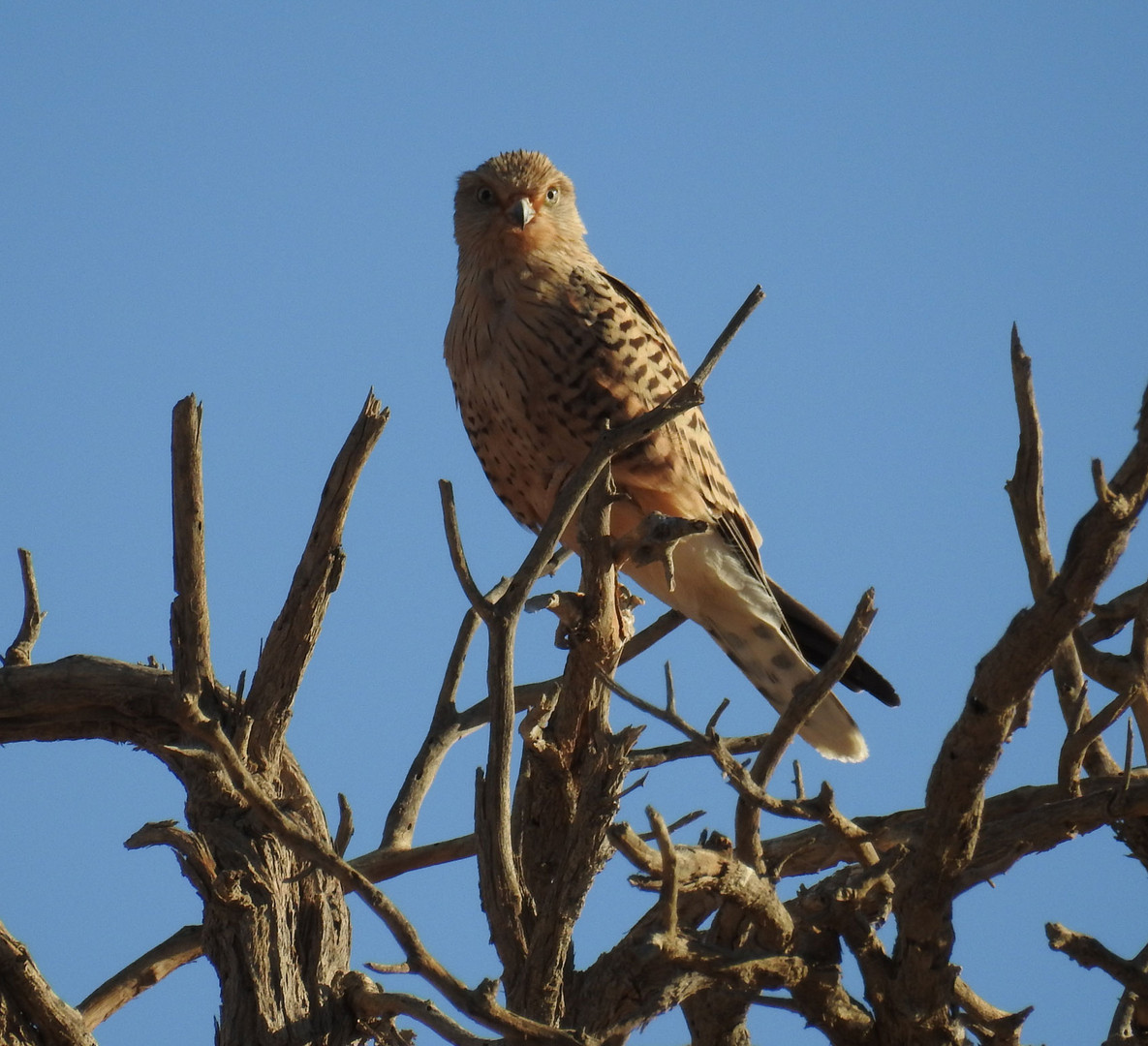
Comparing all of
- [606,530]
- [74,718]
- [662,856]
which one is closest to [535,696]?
[606,530]

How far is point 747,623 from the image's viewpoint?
14.9 feet

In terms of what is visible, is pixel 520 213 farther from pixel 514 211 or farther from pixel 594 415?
pixel 594 415

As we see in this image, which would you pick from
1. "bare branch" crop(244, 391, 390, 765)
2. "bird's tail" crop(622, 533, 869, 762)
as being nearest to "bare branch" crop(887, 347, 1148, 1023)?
"bare branch" crop(244, 391, 390, 765)

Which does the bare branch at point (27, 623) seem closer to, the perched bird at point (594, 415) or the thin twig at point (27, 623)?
the thin twig at point (27, 623)

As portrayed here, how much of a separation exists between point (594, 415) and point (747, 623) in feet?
3.05

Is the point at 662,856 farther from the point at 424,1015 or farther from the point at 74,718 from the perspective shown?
the point at 74,718

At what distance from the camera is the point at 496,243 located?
4547mm

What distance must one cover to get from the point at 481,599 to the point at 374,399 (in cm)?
52

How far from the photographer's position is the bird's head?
454cm

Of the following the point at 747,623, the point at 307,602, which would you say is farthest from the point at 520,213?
the point at 307,602

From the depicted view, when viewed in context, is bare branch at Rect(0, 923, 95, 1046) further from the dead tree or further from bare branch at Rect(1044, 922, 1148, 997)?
bare branch at Rect(1044, 922, 1148, 997)

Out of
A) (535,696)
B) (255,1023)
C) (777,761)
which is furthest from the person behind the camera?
(535,696)

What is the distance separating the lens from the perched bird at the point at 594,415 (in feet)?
13.6

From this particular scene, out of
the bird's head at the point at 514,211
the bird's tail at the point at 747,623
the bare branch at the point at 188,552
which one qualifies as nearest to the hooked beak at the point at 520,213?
the bird's head at the point at 514,211
